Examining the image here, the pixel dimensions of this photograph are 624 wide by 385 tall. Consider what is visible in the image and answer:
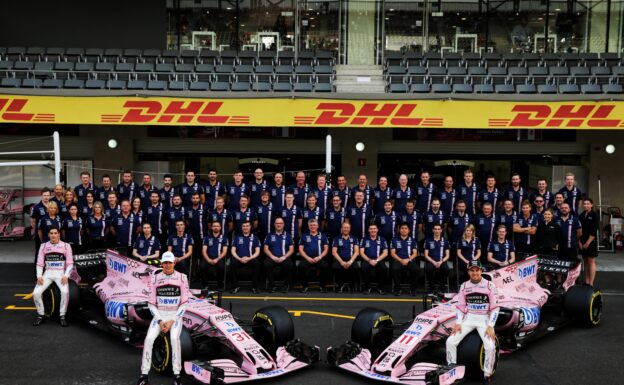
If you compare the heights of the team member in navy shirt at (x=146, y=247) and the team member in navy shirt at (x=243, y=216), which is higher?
the team member in navy shirt at (x=243, y=216)

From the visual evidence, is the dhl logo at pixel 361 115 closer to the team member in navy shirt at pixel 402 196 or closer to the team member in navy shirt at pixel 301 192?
the team member in navy shirt at pixel 301 192

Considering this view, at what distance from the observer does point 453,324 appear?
8.63 meters

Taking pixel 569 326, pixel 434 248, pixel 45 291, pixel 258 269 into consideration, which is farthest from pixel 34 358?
pixel 569 326

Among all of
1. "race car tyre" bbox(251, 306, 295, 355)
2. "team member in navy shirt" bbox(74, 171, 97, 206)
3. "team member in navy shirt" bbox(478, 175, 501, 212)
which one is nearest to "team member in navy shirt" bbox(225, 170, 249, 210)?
"team member in navy shirt" bbox(74, 171, 97, 206)

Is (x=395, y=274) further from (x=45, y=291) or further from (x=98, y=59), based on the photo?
(x=98, y=59)

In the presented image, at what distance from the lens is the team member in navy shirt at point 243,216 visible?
1267 centimetres

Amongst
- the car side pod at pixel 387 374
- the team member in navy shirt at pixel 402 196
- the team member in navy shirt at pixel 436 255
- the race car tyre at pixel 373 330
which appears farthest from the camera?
the team member in navy shirt at pixel 402 196

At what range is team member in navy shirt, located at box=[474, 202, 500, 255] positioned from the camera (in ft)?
41.2

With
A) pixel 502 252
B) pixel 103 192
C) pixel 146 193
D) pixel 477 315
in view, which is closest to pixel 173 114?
pixel 146 193

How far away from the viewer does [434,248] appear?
1230cm

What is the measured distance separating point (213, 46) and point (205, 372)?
15.4m

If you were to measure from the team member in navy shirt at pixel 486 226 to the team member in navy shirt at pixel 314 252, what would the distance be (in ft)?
9.81

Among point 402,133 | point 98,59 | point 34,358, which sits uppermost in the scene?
point 98,59

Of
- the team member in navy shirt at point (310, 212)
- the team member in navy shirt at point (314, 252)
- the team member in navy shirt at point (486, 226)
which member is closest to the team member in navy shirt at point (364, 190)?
the team member in navy shirt at point (310, 212)
